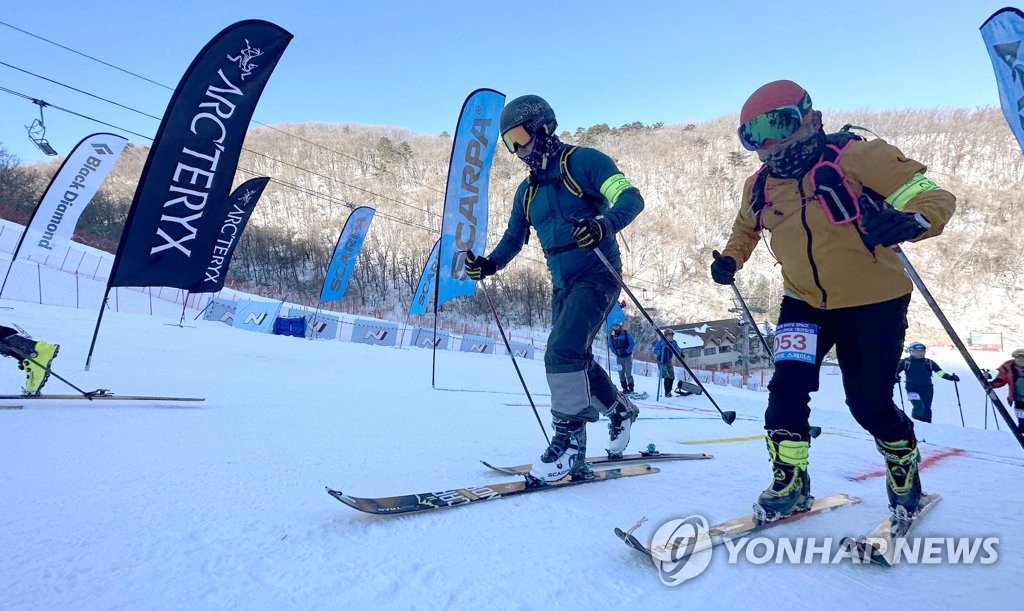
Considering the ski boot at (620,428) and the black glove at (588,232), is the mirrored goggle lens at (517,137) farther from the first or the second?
the ski boot at (620,428)

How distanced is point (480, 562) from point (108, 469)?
5.24ft

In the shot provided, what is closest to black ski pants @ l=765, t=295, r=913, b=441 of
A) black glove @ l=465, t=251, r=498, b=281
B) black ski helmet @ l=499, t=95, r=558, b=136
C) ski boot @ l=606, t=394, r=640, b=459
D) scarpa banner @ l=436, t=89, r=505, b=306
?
ski boot @ l=606, t=394, r=640, b=459

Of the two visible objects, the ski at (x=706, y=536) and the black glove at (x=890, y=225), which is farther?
the black glove at (x=890, y=225)

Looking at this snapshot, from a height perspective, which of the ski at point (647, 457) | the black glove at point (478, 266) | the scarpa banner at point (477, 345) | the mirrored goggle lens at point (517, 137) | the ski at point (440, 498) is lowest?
the scarpa banner at point (477, 345)

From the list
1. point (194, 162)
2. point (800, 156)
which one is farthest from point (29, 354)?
point (800, 156)

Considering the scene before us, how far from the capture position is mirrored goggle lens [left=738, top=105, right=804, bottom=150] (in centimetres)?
186

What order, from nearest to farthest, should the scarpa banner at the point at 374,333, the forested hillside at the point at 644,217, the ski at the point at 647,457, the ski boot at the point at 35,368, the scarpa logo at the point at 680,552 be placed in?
the scarpa logo at the point at 680,552
the ski at the point at 647,457
the ski boot at the point at 35,368
the scarpa banner at the point at 374,333
the forested hillside at the point at 644,217

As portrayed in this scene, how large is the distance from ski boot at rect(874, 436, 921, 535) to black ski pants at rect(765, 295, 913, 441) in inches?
1.7

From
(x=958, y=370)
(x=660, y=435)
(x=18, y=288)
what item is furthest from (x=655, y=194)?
(x=660, y=435)

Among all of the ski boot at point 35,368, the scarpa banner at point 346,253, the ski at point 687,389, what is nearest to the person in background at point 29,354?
the ski boot at point 35,368

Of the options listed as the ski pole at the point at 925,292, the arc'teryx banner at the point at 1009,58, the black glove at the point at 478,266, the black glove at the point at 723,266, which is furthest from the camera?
the arc'teryx banner at the point at 1009,58

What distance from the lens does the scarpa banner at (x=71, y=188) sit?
14.4 metres

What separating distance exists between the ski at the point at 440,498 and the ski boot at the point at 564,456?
0.14ft

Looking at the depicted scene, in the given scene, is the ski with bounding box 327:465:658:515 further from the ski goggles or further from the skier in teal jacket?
the ski goggles
